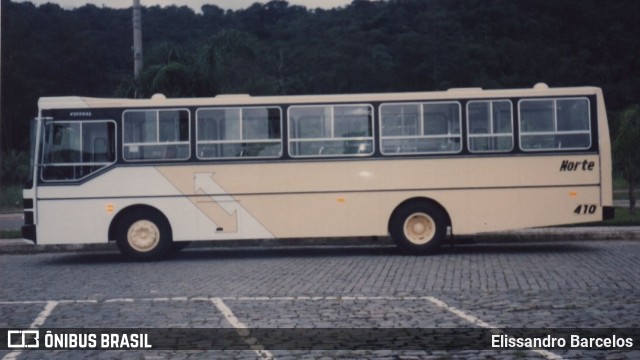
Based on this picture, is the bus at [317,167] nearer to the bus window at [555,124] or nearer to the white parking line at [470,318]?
the bus window at [555,124]

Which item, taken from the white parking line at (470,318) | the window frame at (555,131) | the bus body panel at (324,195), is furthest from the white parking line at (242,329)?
the window frame at (555,131)

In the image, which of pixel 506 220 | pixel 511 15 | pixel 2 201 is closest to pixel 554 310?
pixel 506 220

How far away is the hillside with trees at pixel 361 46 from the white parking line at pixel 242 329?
38.4 meters

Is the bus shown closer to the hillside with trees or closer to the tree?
the tree

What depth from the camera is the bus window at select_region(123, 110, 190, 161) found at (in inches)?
722

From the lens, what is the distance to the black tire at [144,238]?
18.1 m

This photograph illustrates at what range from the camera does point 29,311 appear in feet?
37.1

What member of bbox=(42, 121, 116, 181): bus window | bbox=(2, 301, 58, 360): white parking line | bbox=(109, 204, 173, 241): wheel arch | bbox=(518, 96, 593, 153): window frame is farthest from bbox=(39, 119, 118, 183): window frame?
bbox=(518, 96, 593, 153): window frame

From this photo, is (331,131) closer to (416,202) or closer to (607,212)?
(416,202)

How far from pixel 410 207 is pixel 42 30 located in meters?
49.2

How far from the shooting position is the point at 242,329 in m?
9.57

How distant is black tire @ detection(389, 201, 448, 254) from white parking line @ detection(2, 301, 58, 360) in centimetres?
792

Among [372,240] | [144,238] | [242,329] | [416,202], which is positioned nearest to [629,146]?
[372,240]

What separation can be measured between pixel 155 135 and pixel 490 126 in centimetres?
680
